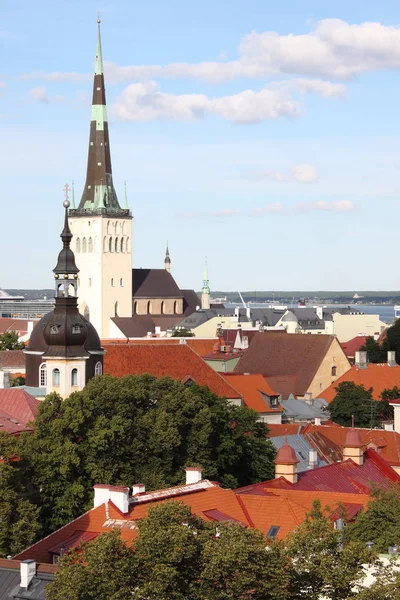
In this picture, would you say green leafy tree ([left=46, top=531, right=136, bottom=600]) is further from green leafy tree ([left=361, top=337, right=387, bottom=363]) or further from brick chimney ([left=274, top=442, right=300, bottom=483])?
green leafy tree ([left=361, top=337, right=387, bottom=363])

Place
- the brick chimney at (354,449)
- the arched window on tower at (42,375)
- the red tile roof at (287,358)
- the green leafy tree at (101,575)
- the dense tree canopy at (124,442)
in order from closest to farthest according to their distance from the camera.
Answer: the green leafy tree at (101,575), the dense tree canopy at (124,442), the brick chimney at (354,449), the arched window on tower at (42,375), the red tile roof at (287,358)

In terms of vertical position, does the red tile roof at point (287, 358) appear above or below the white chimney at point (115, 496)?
above

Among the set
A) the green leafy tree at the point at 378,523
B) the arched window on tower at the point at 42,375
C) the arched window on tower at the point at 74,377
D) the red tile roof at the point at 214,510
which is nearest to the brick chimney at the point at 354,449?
the red tile roof at the point at 214,510

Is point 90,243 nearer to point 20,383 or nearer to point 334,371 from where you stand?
point 334,371

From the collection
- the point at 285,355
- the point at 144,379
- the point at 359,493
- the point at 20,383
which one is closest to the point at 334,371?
the point at 285,355

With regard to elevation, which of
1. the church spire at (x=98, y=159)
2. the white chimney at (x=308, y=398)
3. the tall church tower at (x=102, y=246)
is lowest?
the white chimney at (x=308, y=398)

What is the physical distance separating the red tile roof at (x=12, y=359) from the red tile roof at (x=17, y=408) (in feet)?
121

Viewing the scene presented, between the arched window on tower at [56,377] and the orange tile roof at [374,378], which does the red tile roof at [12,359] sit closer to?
the orange tile roof at [374,378]

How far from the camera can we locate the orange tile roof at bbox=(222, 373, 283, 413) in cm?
8719

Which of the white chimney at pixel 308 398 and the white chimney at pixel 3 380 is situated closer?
the white chimney at pixel 3 380

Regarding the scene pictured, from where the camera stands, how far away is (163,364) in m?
83.6

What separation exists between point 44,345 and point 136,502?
28.3m

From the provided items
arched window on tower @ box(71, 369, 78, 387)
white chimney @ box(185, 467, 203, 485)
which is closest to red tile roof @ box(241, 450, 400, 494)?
white chimney @ box(185, 467, 203, 485)

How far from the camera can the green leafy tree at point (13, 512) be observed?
44344mm
